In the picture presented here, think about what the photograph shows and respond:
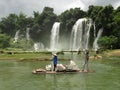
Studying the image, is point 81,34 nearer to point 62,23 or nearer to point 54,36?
point 62,23

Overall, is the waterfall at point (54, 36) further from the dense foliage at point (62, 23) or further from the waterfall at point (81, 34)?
the waterfall at point (81, 34)

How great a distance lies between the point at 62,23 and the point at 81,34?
54.0 ft

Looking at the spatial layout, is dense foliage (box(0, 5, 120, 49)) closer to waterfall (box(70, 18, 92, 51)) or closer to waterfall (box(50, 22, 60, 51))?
waterfall (box(50, 22, 60, 51))

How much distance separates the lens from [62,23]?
116188mm

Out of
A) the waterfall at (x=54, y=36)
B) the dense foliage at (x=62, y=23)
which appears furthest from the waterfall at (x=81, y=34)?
the waterfall at (x=54, y=36)

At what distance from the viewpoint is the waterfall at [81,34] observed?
9950 centimetres

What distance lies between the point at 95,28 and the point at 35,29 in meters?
35.3

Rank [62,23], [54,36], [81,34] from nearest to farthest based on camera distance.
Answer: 1. [81,34]
2. [62,23]
3. [54,36]

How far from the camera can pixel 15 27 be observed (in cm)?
14050

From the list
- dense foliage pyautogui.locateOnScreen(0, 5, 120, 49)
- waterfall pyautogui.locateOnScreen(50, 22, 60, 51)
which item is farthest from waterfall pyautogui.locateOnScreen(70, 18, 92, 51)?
waterfall pyautogui.locateOnScreen(50, 22, 60, 51)

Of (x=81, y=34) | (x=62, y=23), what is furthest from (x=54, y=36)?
(x=81, y=34)

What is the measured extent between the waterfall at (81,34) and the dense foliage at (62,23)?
263 centimetres

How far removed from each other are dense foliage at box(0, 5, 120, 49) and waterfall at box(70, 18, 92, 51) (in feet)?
8.62

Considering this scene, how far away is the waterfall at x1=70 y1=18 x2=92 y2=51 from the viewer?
99500mm
